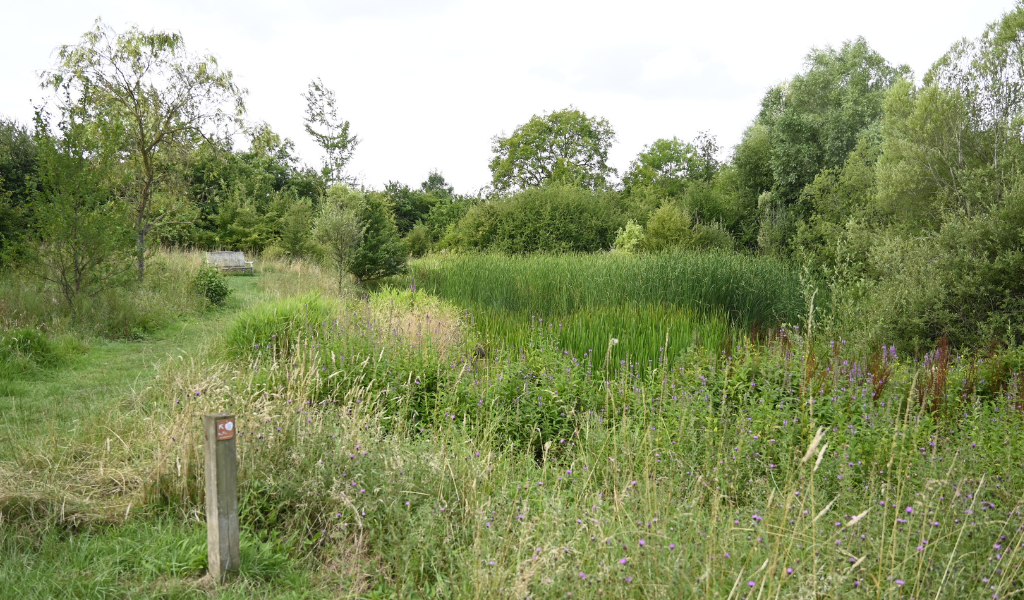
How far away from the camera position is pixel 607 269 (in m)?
10.8

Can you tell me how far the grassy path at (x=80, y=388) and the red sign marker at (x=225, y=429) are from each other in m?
1.91

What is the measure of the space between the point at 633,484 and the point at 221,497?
5.66ft

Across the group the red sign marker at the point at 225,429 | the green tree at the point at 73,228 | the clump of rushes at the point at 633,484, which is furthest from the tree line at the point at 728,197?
the red sign marker at the point at 225,429

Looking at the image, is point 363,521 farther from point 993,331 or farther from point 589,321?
point 993,331

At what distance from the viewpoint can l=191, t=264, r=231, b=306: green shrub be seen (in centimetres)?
1151

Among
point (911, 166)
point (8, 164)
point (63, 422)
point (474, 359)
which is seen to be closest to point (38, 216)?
point (63, 422)

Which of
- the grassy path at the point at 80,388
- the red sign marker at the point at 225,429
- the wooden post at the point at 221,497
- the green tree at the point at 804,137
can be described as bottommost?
the grassy path at the point at 80,388

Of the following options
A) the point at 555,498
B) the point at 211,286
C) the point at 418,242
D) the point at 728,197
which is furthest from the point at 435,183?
the point at 555,498

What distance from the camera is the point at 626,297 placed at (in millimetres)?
8945

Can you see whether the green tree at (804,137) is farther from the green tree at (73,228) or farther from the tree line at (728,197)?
the green tree at (73,228)

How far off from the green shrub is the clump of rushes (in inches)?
287

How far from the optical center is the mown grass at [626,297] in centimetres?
623

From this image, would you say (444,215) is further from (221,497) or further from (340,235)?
(221,497)

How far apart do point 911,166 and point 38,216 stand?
42.7ft
